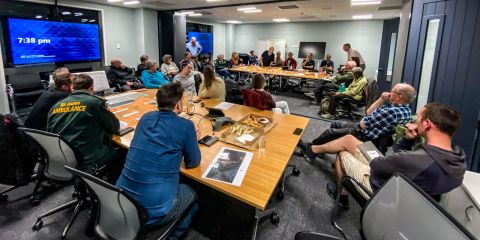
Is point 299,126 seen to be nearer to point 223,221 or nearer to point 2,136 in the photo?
point 223,221

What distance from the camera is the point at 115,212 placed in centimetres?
133

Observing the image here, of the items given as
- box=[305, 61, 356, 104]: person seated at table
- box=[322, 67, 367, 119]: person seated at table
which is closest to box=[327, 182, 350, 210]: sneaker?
box=[322, 67, 367, 119]: person seated at table

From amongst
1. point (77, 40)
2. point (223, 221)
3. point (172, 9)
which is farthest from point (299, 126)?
point (172, 9)

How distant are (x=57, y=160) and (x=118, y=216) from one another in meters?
1.00

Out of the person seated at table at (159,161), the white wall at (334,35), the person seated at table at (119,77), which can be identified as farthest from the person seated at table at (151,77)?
the white wall at (334,35)

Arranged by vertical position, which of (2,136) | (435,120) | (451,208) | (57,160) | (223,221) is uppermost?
(435,120)

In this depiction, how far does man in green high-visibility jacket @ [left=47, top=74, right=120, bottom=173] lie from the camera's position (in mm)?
1918

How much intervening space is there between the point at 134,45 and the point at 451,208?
8.16m

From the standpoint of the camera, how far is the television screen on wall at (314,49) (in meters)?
10.3

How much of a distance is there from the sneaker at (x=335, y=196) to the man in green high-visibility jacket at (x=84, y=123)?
2.09m

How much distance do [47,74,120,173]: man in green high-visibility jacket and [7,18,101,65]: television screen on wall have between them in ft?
15.1

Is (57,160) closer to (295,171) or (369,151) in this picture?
(295,171)

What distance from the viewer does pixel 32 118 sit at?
2.29m

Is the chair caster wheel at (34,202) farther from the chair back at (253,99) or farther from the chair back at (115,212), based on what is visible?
the chair back at (253,99)
